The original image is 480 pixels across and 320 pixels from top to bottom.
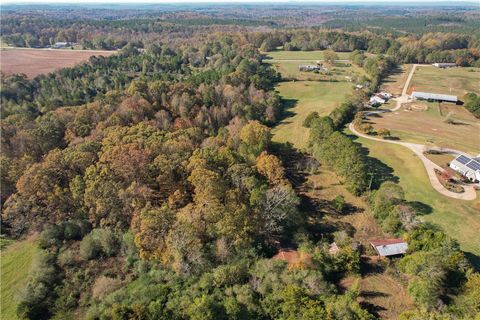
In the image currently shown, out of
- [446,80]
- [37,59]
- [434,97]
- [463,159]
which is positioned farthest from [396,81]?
[37,59]

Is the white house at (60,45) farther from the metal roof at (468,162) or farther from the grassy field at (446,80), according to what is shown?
the metal roof at (468,162)

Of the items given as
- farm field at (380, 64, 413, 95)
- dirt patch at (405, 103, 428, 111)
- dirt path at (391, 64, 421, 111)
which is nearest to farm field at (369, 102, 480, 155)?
dirt patch at (405, 103, 428, 111)

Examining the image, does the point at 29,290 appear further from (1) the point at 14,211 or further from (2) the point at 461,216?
(2) the point at 461,216

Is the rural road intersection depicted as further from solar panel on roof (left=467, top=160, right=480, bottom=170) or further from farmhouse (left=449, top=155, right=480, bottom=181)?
solar panel on roof (left=467, top=160, right=480, bottom=170)

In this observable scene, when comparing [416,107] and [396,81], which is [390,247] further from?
[396,81]

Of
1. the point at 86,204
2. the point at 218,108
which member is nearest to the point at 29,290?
the point at 86,204
